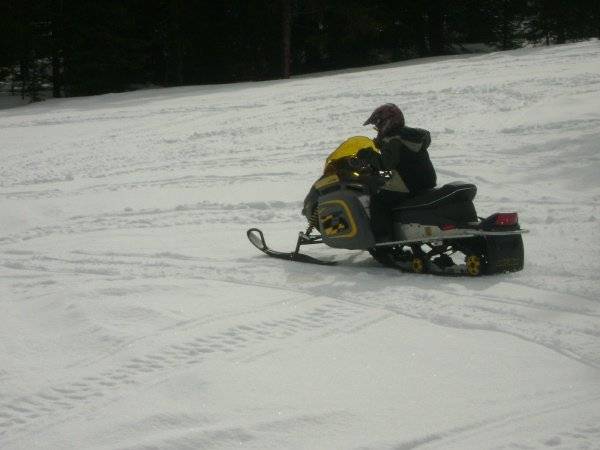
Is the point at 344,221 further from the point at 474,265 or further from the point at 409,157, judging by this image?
the point at 474,265

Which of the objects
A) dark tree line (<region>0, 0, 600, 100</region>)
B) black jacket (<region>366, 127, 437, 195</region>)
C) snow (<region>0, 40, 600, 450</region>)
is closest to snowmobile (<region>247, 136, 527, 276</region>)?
black jacket (<region>366, 127, 437, 195</region>)

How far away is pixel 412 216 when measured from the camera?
22.3 feet

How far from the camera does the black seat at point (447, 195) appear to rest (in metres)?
6.62

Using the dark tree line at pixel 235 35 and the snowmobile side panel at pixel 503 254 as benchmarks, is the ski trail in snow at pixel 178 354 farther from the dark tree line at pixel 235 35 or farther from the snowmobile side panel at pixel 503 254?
the dark tree line at pixel 235 35

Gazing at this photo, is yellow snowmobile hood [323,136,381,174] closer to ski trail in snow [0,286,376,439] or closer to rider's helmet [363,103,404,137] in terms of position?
rider's helmet [363,103,404,137]

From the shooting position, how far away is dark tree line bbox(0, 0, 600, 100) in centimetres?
2469

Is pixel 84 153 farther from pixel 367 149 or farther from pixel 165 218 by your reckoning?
pixel 367 149

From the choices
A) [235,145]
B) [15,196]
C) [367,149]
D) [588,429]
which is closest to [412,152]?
[367,149]

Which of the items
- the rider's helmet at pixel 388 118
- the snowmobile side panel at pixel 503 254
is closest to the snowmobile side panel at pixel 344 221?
the rider's helmet at pixel 388 118

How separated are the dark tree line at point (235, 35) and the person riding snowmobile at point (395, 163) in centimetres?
1882

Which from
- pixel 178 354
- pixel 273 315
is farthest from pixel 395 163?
pixel 178 354

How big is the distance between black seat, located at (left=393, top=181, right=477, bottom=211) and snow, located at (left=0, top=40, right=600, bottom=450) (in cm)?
61

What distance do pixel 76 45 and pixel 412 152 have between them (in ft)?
65.5

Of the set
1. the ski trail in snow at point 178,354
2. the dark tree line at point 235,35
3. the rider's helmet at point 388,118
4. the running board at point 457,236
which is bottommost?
the ski trail in snow at point 178,354
